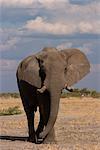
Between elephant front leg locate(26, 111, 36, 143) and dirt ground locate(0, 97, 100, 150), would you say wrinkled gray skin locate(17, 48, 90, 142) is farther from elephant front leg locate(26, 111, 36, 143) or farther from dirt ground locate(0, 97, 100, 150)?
dirt ground locate(0, 97, 100, 150)

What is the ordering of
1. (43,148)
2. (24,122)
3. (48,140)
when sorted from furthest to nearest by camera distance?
(24,122)
(48,140)
(43,148)

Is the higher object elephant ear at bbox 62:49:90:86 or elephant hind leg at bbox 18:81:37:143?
elephant ear at bbox 62:49:90:86

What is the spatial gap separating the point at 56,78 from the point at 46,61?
670 mm

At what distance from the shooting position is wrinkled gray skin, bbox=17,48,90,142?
54.7ft

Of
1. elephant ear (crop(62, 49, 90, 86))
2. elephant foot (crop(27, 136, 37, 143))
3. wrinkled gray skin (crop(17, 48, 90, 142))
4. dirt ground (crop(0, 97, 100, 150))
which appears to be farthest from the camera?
elephant foot (crop(27, 136, 37, 143))

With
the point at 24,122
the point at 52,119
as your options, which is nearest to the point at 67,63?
the point at 52,119

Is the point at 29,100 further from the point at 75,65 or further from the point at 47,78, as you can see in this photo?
the point at 47,78

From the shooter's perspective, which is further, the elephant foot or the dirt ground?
the elephant foot

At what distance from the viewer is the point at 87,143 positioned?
17.8 meters

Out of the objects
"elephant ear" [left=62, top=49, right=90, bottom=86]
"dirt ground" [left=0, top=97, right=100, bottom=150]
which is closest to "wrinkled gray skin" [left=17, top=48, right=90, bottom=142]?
"elephant ear" [left=62, top=49, right=90, bottom=86]

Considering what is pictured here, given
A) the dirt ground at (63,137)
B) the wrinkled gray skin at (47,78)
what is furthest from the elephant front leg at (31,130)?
the dirt ground at (63,137)

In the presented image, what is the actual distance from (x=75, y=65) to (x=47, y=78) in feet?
6.10

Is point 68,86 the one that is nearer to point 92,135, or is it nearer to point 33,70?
point 33,70

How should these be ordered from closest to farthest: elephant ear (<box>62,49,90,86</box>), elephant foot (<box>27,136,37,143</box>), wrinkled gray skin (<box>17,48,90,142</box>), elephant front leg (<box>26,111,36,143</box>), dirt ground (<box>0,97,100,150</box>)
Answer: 1. wrinkled gray skin (<box>17,48,90,142</box>)
2. dirt ground (<box>0,97,100,150</box>)
3. elephant ear (<box>62,49,90,86</box>)
4. elephant foot (<box>27,136,37,143</box>)
5. elephant front leg (<box>26,111,36,143</box>)
